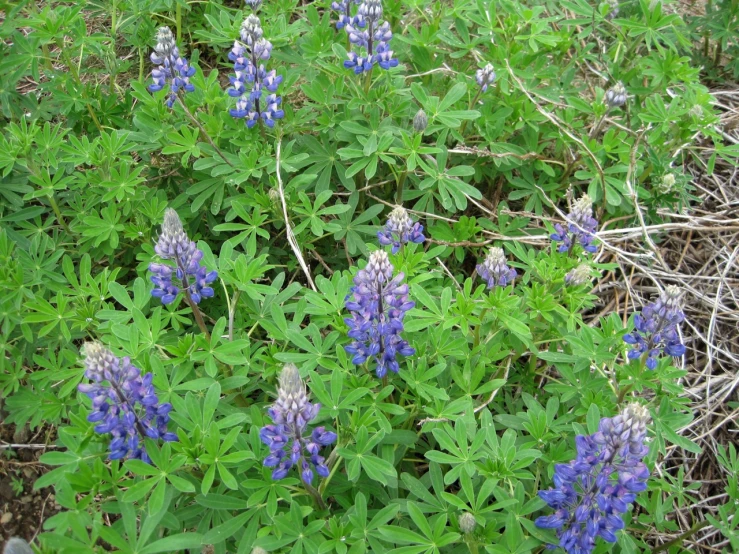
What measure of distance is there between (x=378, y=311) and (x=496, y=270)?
604 mm

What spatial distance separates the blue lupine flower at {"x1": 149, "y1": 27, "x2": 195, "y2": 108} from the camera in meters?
3.06

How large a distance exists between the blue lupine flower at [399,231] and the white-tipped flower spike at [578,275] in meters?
0.66

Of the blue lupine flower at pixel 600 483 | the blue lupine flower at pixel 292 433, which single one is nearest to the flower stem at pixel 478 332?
the blue lupine flower at pixel 600 483

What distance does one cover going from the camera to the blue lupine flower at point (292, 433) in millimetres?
1967

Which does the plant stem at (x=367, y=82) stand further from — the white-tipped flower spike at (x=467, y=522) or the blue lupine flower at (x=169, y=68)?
the white-tipped flower spike at (x=467, y=522)

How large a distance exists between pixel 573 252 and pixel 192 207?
1882 mm

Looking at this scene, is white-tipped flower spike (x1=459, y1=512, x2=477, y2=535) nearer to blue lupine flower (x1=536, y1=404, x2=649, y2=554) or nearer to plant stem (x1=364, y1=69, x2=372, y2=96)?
blue lupine flower (x1=536, y1=404, x2=649, y2=554)

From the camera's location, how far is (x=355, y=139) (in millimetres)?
3406

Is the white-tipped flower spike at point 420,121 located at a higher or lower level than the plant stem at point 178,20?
lower

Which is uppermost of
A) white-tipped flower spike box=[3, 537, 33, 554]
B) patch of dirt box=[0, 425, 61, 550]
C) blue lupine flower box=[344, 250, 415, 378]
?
blue lupine flower box=[344, 250, 415, 378]

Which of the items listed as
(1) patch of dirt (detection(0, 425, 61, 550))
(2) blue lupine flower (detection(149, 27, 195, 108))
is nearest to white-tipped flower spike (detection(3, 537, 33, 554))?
(1) patch of dirt (detection(0, 425, 61, 550))

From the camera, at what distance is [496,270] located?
104 inches

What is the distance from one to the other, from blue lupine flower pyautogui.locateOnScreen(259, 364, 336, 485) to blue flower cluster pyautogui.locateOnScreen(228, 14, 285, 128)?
65.1 inches

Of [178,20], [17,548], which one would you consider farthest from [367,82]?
[17,548]
